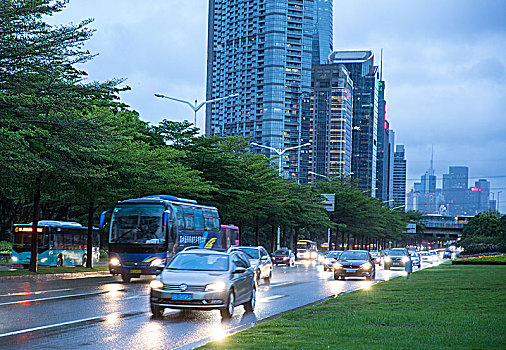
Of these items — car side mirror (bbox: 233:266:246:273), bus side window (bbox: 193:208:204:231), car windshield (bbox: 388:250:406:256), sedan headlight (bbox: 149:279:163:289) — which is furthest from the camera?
car windshield (bbox: 388:250:406:256)

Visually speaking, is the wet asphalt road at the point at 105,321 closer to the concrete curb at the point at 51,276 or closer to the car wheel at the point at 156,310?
the car wheel at the point at 156,310

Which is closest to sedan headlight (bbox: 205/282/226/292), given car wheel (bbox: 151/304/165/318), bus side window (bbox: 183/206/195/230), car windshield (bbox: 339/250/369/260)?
car wheel (bbox: 151/304/165/318)

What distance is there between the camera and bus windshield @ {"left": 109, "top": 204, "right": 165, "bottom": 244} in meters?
30.4

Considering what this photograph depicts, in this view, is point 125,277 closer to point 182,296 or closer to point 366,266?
point 366,266

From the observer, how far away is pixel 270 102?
197m

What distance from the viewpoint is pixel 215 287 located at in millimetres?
14883

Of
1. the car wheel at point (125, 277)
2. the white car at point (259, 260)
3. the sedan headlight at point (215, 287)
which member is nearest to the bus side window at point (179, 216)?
the car wheel at point (125, 277)

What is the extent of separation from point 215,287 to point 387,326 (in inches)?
165

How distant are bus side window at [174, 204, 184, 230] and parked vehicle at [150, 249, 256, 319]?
49.8ft

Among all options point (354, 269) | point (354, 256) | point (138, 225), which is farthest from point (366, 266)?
point (138, 225)

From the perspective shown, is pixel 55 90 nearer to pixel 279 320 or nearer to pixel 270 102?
pixel 279 320

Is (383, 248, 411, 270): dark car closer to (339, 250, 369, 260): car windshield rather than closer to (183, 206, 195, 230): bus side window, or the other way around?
(339, 250, 369, 260): car windshield

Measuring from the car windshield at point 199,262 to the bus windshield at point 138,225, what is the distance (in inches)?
546

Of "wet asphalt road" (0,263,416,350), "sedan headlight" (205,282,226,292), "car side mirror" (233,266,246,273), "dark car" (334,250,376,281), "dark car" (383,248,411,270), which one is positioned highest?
"car side mirror" (233,266,246,273)
